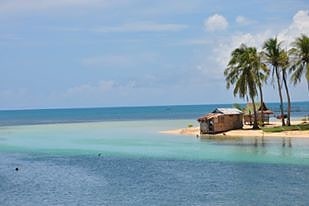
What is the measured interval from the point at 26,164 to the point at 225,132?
2629cm

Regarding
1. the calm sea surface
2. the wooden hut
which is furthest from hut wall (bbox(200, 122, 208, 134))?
the calm sea surface

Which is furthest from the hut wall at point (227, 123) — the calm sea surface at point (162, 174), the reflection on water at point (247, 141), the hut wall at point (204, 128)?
the calm sea surface at point (162, 174)

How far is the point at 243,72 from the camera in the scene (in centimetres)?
6034

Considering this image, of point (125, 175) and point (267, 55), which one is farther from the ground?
point (267, 55)

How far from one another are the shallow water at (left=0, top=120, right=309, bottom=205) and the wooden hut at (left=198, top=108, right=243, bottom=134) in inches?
378

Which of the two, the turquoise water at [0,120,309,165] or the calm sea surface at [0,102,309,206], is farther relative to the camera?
the turquoise water at [0,120,309,165]

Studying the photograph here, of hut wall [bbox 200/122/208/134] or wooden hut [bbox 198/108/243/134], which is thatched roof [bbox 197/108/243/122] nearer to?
wooden hut [bbox 198/108/243/134]

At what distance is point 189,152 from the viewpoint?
4272 centimetres

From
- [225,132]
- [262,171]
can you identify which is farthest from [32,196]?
[225,132]

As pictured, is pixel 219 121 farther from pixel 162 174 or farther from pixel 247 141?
pixel 162 174

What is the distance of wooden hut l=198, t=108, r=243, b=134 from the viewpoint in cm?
5966

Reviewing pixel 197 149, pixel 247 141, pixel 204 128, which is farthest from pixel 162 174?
pixel 204 128

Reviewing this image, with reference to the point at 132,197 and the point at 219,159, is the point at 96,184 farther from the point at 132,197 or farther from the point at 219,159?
the point at 219,159

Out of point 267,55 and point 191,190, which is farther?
point 267,55
